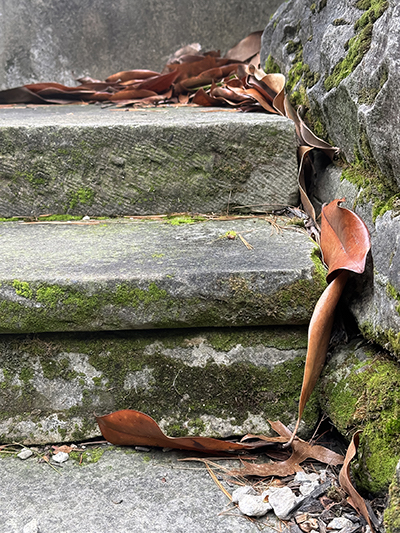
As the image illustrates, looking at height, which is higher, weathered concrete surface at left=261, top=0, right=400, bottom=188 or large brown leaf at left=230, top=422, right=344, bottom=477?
weathered concrete surface at left=261, top=0, right=400, bottom=188

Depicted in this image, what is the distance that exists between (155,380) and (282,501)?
34 cm

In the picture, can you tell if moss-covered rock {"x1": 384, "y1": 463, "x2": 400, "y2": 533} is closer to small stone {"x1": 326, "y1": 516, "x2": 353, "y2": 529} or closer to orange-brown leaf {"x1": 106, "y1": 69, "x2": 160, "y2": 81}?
small stone {"x1": 326, "y1": 516, "x2": 353, "y2": 529}

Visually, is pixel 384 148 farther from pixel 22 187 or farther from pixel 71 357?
pixel 22 187

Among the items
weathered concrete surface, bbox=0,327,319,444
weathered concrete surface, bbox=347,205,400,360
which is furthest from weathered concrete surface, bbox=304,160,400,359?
weathered concrete surface, bbox=0,327,319,444

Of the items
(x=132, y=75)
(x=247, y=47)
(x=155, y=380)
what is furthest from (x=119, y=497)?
(x=247, y=47)

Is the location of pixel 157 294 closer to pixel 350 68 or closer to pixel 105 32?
pixel 350 68

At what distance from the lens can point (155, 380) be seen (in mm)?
993

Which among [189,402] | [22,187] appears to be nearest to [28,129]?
[22,187]

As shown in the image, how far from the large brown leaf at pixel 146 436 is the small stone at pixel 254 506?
13 cm

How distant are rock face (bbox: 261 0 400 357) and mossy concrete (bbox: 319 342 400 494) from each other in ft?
0.15

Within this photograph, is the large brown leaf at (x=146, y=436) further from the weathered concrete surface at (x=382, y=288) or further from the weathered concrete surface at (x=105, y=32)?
the weathered concrete surface at (x=105, y=32)

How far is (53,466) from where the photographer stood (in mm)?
933

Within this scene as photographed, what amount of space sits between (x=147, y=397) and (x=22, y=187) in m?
0.70

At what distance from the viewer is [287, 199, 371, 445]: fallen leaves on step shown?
912mm
